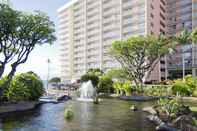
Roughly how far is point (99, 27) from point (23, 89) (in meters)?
102

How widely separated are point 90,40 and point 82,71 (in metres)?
16.8

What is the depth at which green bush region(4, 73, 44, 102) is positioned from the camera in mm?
42500

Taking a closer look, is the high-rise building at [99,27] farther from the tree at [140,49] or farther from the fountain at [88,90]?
the tree at [140,49]

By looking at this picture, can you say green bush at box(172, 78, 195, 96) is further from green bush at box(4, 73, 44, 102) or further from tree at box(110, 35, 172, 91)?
green bush at box(4, 73, 44, 102)

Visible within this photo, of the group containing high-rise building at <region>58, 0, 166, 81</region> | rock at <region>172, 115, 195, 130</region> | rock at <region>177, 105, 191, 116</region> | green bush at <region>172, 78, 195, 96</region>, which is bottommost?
rock at <region>172, 115, 195, 130</region>

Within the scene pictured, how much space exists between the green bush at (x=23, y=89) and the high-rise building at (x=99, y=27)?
165ft

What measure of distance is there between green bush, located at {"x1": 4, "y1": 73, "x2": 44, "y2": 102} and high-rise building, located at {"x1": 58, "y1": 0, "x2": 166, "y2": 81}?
1981 inches

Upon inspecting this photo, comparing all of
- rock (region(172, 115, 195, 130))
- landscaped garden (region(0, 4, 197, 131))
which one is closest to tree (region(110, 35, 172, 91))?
landscaped garden (region(0, 4, 197, 131))

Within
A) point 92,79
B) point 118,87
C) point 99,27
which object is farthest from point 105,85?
point 99,27

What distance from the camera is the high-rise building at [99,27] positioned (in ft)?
399

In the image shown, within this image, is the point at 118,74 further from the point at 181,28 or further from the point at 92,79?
the point at 181,28

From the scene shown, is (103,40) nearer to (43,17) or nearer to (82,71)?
(82,71)

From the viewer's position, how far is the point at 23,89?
44969 millimetres

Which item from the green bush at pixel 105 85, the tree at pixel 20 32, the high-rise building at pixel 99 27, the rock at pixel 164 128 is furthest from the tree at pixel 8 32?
the high-rise building at pixel 99 27
